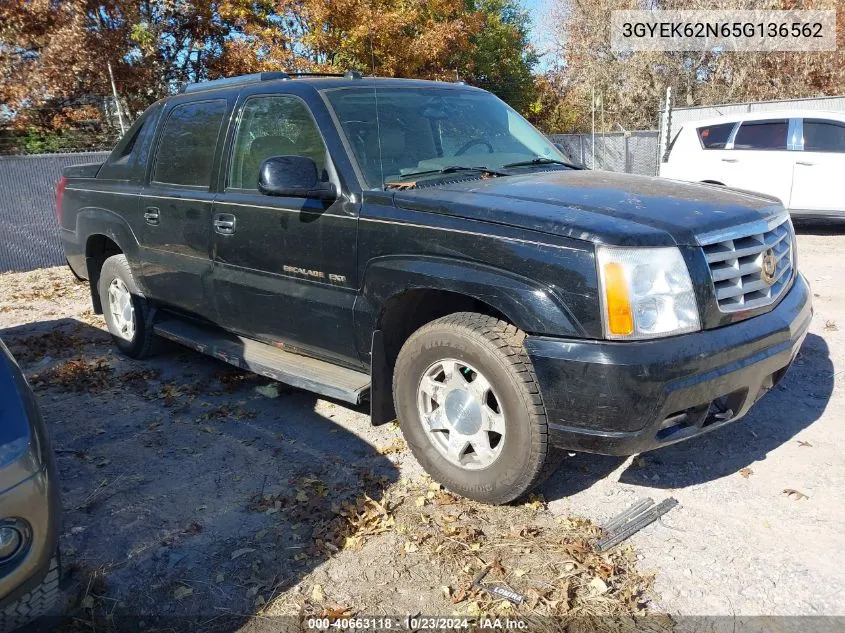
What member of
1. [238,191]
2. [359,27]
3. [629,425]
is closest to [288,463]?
[238,191]

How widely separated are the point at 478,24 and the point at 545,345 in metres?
15.0

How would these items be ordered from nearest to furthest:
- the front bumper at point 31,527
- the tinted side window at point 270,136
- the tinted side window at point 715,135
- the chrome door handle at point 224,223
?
the front bumper at point 31,527 < the tinted side window at point 270,136 < the chrome door handle at point 224,223 < the tinted side window at point 715,135

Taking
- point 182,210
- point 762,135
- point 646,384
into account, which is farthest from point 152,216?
point 762,135

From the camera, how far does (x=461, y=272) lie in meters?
3.02

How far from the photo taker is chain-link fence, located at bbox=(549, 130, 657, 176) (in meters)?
16.6

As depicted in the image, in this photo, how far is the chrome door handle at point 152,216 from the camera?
15.7 feet

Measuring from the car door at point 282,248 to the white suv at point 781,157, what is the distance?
7599 millimetres

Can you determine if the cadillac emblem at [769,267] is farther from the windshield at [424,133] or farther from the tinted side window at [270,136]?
the tinted side window at [270,136]

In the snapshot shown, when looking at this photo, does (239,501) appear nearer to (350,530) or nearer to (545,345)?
(350,530)

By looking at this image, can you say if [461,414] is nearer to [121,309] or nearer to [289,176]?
[289,176]

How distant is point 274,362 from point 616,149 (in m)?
14.5

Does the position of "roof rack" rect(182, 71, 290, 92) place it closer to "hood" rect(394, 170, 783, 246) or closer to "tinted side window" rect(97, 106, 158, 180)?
"tinted side window" rect(97, 106, 158, 180)

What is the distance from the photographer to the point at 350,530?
3.15 m

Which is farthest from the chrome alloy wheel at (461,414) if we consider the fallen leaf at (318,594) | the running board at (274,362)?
the fallen leaf at (318,594)
